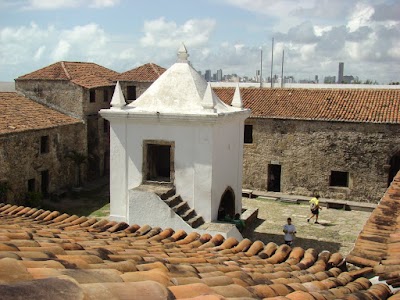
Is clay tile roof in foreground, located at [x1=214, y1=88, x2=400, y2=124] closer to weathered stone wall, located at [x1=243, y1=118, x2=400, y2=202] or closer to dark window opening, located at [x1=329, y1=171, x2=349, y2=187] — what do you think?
weathered stone wall, located at [x1=243, y1=118, x2=400, y2=202]

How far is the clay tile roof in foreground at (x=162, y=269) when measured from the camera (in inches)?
93.0

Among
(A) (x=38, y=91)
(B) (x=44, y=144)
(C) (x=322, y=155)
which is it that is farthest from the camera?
(A) (x=38, y=91)

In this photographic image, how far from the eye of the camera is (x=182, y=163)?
450 inches

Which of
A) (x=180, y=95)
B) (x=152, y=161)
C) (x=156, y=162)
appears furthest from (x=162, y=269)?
(x=156, y=162)

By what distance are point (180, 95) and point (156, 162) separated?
8.18ft

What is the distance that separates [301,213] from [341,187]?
130 inches

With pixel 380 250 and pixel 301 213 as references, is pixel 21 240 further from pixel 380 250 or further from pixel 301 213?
pixel 301 213

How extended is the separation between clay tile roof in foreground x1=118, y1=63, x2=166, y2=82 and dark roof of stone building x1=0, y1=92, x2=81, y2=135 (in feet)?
22.9

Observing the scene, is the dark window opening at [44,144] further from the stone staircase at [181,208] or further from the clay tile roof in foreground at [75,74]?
the stone staircase at [181,208]

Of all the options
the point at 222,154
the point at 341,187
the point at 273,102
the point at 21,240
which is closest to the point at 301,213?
the point at 341,187

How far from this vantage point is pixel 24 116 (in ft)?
70.2

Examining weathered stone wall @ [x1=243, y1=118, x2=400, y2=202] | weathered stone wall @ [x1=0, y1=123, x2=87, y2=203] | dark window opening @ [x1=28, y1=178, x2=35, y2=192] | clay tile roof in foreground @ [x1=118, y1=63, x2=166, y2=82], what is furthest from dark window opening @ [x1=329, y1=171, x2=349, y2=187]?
dark window opening @ [x1=28, y1=178, x2=35, y2=192]

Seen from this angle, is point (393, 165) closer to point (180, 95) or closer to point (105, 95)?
point (180, 95)

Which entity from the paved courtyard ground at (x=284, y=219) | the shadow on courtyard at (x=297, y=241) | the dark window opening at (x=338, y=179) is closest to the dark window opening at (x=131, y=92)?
the paved courtyard ground at (x=284, y=219)
